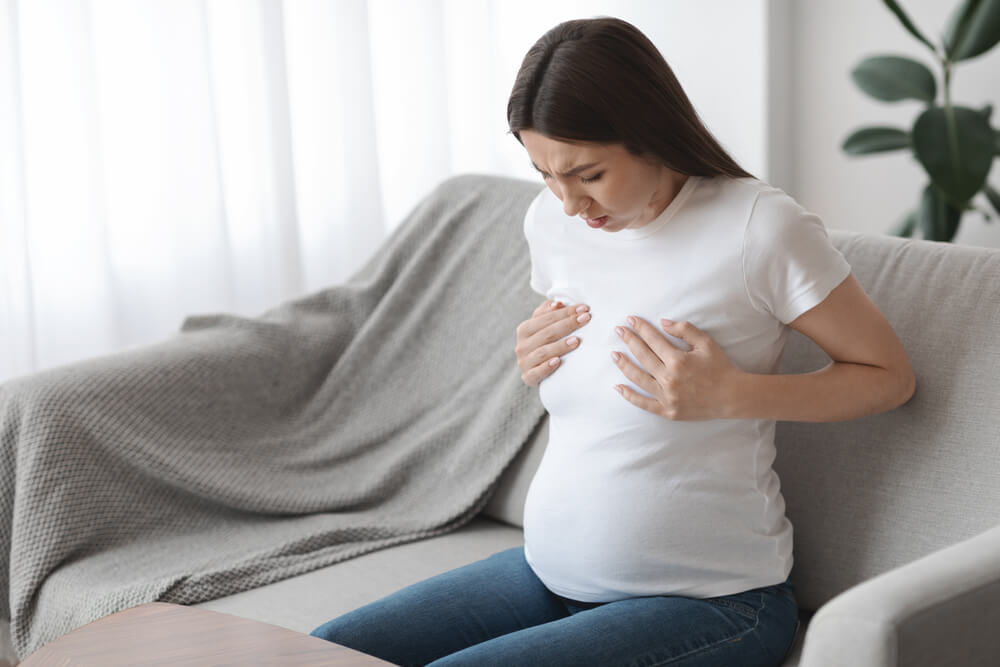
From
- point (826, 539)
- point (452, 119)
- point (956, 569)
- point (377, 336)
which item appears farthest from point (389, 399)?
point (452, 119)

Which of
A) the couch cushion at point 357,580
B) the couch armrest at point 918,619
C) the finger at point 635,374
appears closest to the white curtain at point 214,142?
the couch cushion at point 357,580

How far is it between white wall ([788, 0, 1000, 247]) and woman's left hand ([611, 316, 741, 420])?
6.98 feet

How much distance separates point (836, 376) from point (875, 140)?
182cm

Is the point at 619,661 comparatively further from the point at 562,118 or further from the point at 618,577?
the point at 562,118

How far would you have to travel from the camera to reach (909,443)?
1.31 m

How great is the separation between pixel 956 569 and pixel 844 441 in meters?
0.43

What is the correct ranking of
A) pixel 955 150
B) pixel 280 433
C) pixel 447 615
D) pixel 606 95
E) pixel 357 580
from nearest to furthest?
pixel 606 95, pixel 447 615, pixel 357 580, pixel 280 433, pixel 955 150

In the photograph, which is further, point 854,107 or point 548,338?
point 854,107

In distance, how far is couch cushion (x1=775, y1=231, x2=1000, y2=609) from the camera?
126 cm

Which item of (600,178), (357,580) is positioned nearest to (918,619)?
(600,178)

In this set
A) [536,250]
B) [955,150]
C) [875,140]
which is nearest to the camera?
[536,250]

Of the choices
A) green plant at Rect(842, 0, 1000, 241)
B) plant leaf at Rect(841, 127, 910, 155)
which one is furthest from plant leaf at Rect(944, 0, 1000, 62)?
plant leaf at Rect(841, 127, 910, 155)

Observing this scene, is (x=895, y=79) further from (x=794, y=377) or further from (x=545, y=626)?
(x=545, y=626)

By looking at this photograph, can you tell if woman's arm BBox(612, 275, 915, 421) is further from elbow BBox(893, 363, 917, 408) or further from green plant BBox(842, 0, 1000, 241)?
green plant BBox(842, 0, 1000, 241)
